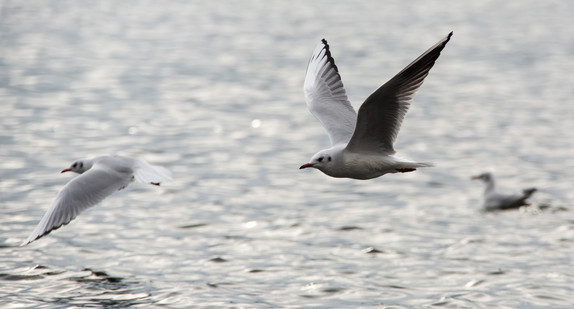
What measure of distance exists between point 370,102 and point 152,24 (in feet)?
136

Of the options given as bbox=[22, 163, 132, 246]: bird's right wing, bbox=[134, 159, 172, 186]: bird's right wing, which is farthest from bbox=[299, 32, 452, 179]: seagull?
bbox=[22, 163, 132, 246]: bird's right wing

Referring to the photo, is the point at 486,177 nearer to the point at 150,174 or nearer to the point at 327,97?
the point at 327,97

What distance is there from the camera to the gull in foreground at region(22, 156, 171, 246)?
11.0 m

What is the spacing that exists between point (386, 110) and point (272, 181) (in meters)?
9.93

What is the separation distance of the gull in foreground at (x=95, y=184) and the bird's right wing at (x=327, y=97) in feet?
6.60

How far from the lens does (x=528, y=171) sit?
67.2ft

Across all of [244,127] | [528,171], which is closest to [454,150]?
[528,171]

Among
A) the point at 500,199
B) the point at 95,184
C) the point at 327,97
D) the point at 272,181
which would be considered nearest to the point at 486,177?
the point at 500,199

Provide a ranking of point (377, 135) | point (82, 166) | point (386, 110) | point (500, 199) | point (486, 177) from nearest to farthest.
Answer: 1. point (386, 110)
2. point (377, 135)
3. point (82, 166)
4. point (500, 199)
5. point (486, 177)

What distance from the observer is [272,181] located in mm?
19094

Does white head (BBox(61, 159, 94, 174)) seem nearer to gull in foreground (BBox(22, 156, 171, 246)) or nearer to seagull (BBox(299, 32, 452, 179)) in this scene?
gull in foreground (BBox(22, 156, 171, 246))

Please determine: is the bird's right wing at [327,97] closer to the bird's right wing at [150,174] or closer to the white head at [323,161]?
the white head at [323,161]

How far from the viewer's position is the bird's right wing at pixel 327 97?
10844mm

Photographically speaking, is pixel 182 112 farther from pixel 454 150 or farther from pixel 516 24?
pixel 516 24
